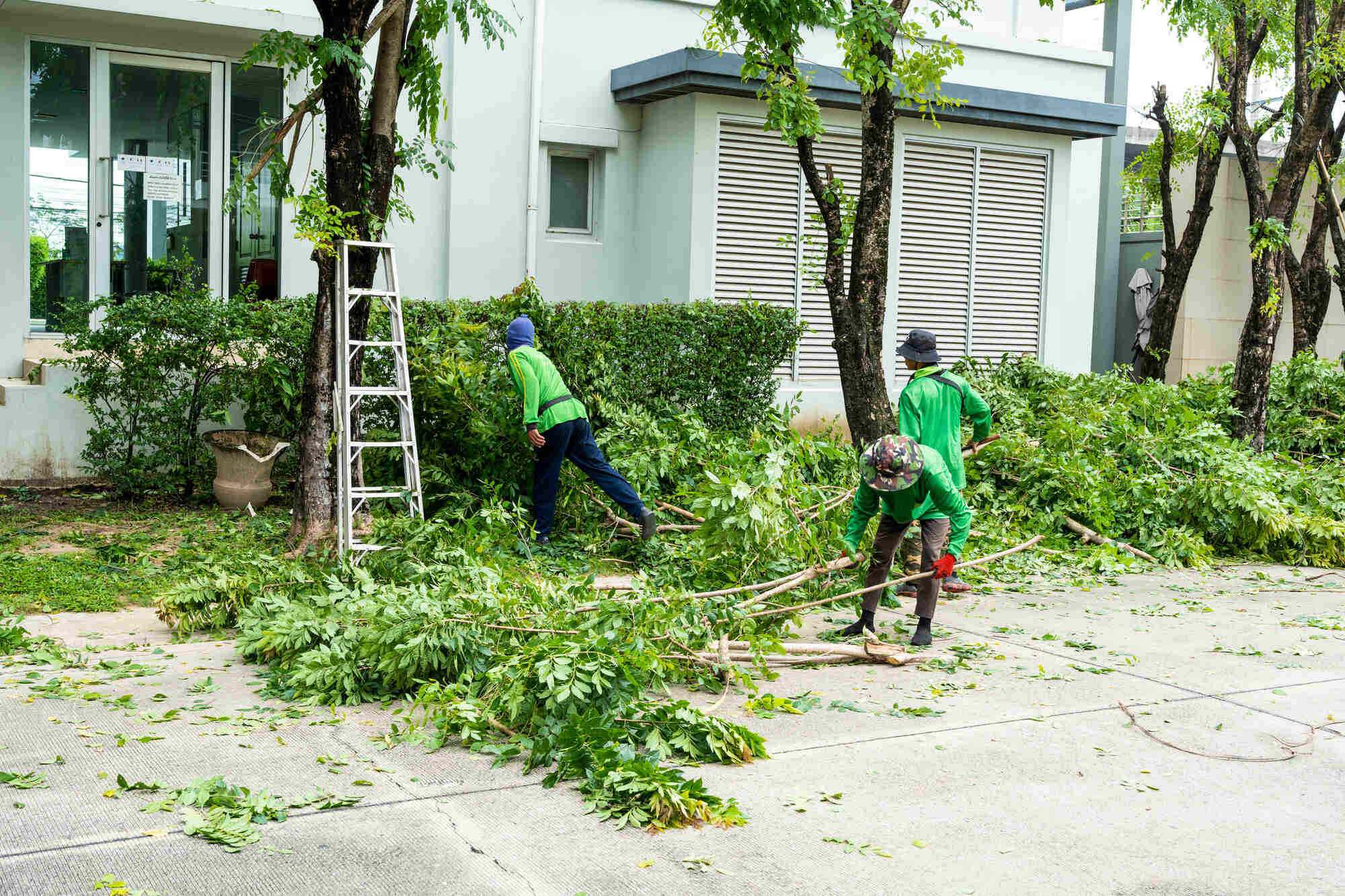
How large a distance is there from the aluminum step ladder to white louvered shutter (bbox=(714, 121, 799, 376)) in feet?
18.8

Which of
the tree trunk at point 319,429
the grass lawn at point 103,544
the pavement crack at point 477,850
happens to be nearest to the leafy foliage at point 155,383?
the grass lawn at point 103,544

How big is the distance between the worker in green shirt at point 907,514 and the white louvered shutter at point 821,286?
7.72 metres

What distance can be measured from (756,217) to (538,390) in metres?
6.03

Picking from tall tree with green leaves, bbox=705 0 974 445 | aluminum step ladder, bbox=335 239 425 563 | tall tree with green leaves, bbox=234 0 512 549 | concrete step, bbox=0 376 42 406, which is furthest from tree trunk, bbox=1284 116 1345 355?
concrete step, bbox=0 376 42 406

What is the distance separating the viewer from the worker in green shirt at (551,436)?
361 inches

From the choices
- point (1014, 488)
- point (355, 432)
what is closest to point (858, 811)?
point (355, 432)

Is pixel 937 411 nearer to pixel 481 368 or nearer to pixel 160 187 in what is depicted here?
pixel 481 368

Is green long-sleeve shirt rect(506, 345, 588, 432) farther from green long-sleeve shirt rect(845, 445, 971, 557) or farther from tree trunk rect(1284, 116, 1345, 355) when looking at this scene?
tree trunk rect(1284, 116, 1345, 355)

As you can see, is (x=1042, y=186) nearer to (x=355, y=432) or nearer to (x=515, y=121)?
(x=515, y=121)

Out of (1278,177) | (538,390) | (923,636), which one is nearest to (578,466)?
(538,390)

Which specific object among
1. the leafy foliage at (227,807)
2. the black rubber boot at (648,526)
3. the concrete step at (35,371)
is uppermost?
the concrete step at (35,371)

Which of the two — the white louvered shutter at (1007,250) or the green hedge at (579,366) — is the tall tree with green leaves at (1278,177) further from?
the green hedge at (579,366)

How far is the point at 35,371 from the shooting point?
1099 cm

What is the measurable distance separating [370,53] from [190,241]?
273 centimetres
